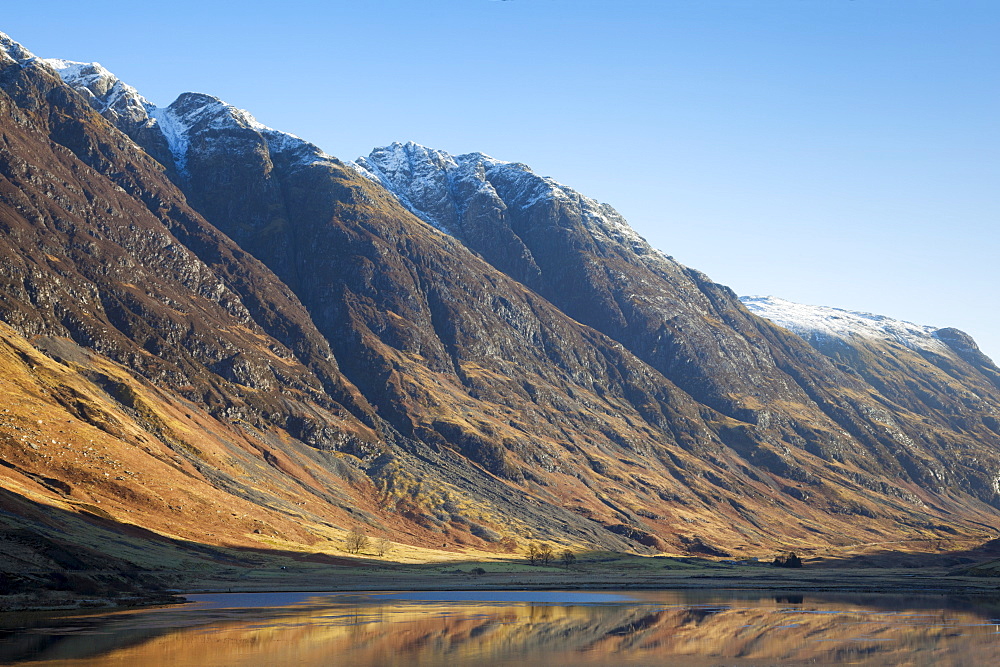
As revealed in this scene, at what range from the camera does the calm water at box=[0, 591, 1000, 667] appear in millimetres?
65875

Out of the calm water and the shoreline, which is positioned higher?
the calm water

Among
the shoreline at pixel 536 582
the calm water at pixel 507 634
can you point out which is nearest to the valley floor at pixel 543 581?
the shoreline at pixel 536 582

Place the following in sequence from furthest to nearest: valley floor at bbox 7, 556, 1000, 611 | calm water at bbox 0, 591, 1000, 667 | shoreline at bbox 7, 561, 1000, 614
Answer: valley floor at bbox 7, 556, 1000, 611, shoreline at bbox 7, 561, 1000, 614, calm water at bbox 0, 591, 1000, 667

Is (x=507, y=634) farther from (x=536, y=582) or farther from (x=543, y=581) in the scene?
(x=543, y=581)

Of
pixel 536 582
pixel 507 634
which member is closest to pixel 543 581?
pixel 536 582

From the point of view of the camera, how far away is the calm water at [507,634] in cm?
6588

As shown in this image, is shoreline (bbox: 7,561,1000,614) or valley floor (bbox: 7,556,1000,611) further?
valley floor (bbox: 7,556,1000,611)

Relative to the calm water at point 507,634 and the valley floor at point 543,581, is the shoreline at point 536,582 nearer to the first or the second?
the valley floor at point 543,581

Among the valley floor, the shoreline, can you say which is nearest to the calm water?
the shoreline

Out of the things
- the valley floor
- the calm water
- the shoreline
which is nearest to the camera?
the calm water

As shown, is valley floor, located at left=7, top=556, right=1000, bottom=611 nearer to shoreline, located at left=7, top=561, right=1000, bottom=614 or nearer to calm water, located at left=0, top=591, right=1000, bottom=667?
shoreline, located at left=7, top=561, right=1000, bottom=614

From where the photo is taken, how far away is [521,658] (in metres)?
66.7

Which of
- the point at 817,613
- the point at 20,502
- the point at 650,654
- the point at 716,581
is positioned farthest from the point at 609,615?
the point at 20,502

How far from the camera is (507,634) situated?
82.8 meters
